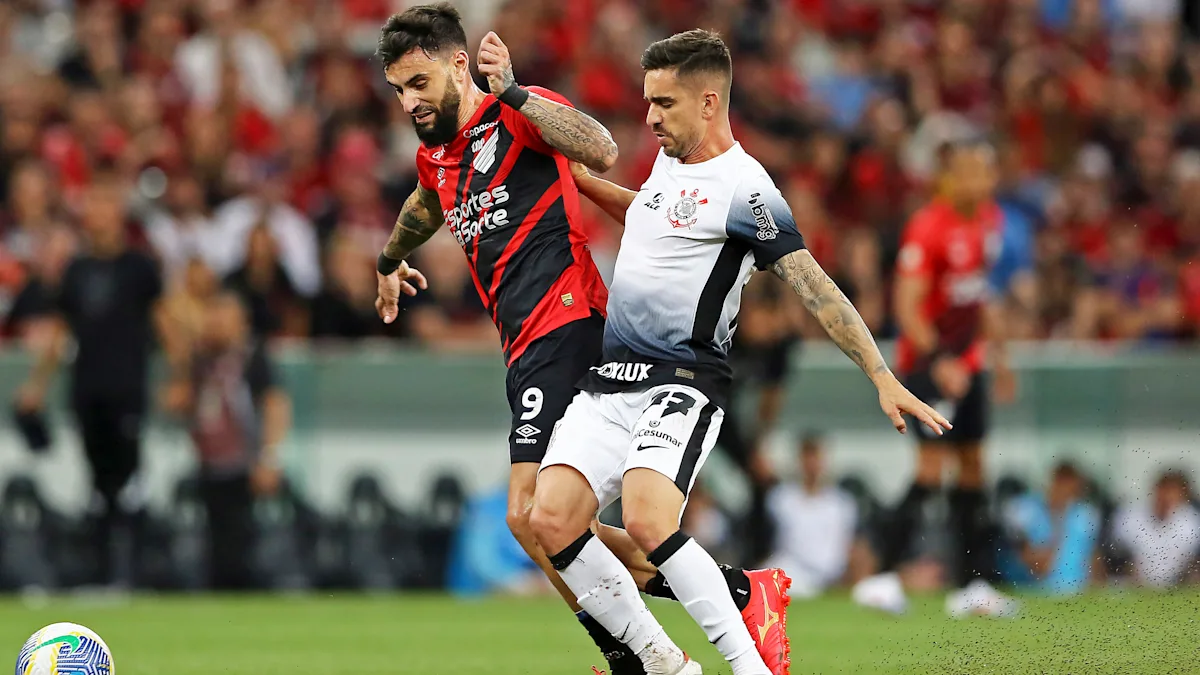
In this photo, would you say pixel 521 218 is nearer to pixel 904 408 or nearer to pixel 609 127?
pixel 904 408

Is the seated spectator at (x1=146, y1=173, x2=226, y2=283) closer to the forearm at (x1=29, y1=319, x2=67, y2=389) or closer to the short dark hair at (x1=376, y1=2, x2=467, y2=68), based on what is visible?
the forearm at (x1=29, y1=319, x2=67, y2=389)

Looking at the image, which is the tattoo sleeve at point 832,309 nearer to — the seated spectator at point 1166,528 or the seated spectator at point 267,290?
the seated spectator at point 1166,528

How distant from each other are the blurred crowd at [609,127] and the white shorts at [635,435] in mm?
7778

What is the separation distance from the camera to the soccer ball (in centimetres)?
766

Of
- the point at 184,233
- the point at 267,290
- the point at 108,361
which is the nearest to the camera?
the point at 108,361

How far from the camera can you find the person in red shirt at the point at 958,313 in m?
12.5

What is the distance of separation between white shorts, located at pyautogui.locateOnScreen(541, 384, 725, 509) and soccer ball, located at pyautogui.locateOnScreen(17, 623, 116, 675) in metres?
2.04

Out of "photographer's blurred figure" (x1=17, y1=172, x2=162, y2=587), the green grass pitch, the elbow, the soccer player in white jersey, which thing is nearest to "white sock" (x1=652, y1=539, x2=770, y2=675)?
the soccer player in white jersey

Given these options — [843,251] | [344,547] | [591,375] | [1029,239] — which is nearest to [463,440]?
[344,547]

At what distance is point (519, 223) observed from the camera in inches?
323

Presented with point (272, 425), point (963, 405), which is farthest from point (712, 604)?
point (272, 425)

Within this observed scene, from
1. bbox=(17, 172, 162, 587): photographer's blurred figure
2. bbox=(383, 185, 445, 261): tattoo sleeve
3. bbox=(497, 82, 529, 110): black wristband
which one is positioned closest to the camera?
bbox=(497, 82, 529, 110): black wristband

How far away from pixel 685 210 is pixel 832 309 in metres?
0.76

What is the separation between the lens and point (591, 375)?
7.93m
